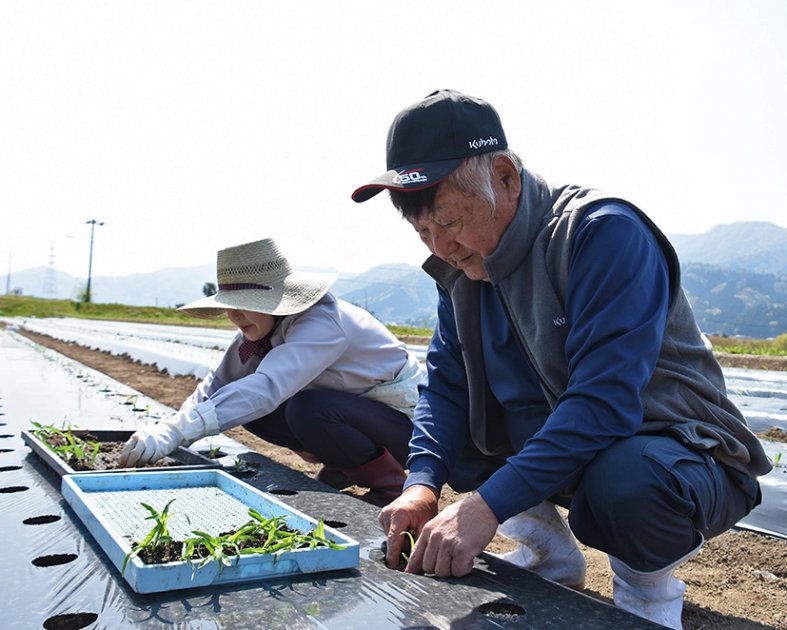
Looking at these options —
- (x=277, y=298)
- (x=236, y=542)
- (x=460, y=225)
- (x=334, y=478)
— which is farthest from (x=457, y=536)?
(x=334, y=478)

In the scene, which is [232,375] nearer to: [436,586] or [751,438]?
[436,586]

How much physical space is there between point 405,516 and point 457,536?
0.22 metres

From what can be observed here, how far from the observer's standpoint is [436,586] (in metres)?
1.50

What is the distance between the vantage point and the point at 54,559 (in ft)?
5.30

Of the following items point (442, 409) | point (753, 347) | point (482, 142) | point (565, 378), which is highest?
point (482, 142)

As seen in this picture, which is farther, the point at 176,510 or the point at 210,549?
the point at 176,510

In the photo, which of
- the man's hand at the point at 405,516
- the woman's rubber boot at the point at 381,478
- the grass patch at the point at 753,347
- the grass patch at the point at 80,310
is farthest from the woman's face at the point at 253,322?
the grass patch at the point at 80,310

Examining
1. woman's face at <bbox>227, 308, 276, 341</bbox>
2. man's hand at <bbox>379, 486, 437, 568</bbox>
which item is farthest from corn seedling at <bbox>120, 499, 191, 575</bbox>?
woman's face at <bbox>227, 308, 276, 341</bbox>

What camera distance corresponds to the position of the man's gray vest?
5.22 feet

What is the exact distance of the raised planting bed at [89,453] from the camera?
7.82 ft

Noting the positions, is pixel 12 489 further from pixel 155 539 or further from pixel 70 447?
pixel 155 539

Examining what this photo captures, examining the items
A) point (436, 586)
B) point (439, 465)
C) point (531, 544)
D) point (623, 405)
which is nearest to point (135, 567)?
point (436, 586)

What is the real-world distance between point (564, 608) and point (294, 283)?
5.54 ft

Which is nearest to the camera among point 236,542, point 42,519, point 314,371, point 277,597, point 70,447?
point 277,597
